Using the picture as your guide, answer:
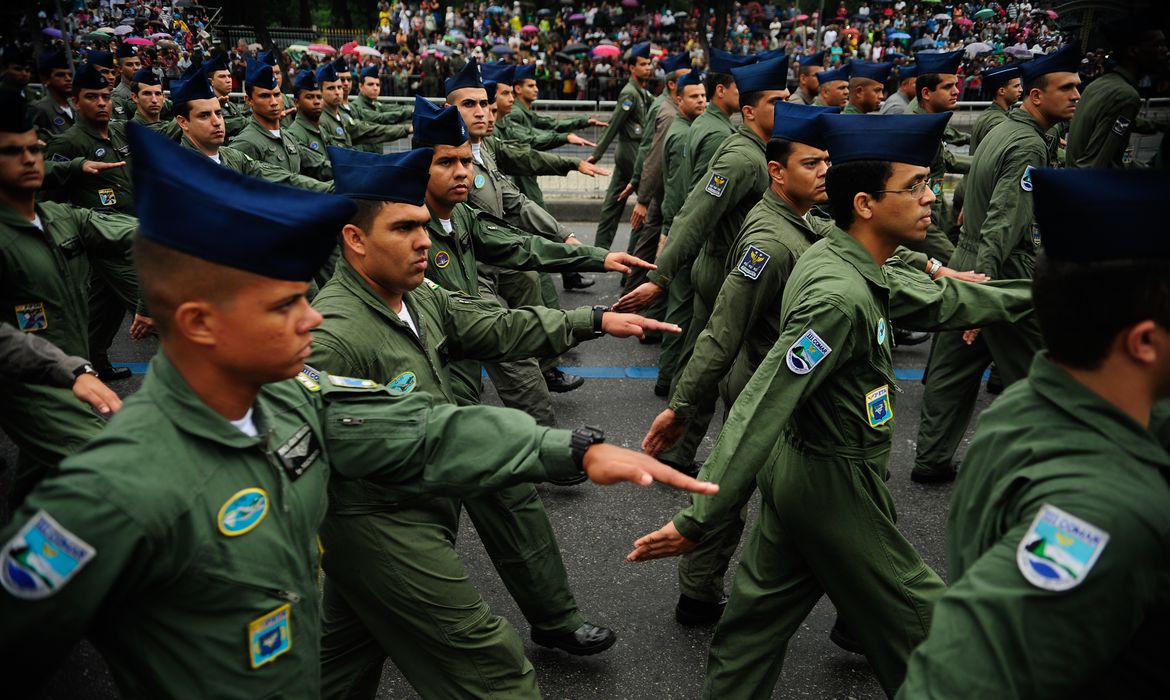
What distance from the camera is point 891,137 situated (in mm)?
3021

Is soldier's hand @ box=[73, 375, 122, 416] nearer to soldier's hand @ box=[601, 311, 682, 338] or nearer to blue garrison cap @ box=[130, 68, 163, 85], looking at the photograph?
soldier's hand @ box=[601, 311, 682, 338]

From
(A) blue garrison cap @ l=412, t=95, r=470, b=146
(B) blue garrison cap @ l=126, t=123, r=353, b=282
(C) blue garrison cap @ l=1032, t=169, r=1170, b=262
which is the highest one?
(C) blue garrison cap @ l=1032, t=169, r=1170, b=262

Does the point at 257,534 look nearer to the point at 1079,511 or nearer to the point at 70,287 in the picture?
the point at 1079,511

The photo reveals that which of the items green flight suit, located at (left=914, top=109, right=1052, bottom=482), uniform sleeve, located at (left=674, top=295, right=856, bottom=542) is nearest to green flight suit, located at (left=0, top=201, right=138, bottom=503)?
uniform sleeve, located at (left=674, top=295, right=856, bottom=542)

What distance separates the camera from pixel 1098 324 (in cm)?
160

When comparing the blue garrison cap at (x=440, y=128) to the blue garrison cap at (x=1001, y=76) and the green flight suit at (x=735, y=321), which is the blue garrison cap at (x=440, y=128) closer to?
the green flight suit at (x=735, y=321)

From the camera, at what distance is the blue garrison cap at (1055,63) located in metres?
5.43

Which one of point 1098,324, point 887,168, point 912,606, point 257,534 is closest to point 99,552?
point 257,534

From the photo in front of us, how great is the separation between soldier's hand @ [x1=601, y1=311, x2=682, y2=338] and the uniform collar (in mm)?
1433

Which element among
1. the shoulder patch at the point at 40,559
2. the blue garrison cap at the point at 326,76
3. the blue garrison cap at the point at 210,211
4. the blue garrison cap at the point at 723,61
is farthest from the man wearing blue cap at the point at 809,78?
the shoulder patch at the point at 40,559

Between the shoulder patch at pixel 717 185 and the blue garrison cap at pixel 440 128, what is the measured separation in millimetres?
1479

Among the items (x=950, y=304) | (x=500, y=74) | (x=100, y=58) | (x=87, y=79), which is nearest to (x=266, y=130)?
(x=87, y=79)

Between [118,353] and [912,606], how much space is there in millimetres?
6898

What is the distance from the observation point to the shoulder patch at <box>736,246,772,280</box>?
382cm
